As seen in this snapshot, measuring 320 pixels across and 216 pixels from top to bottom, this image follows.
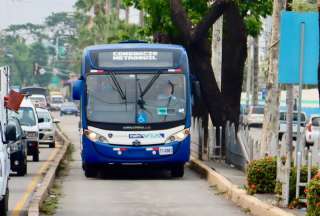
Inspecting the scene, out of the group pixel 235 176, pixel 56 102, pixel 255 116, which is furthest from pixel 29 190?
pixel 56 102

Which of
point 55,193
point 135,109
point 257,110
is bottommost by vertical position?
point 257,110

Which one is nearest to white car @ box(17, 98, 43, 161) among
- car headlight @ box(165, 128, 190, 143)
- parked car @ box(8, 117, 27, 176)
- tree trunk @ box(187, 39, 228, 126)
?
tree trunk @ box(187, 39, 228, 126)

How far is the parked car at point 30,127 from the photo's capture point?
36500mm

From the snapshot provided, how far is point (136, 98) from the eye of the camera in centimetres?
2855

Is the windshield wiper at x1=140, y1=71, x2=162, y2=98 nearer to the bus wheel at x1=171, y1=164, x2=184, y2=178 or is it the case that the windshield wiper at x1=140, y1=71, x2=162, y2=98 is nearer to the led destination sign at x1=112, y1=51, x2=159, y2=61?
the led destination sign at x1=112, y1=51, x2=159, y2=61

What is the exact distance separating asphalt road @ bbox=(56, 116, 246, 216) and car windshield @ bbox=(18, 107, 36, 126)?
264 inches

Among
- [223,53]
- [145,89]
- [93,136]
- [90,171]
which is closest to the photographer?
[93,136]

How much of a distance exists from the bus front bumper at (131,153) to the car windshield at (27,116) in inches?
402

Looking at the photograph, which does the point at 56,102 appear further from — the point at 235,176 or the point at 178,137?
the point at 235,176

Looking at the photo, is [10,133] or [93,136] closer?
[10,133]

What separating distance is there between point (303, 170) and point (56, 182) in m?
10.2

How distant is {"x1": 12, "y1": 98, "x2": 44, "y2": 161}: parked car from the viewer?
36.5 meters

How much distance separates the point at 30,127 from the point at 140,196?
44.7 feet

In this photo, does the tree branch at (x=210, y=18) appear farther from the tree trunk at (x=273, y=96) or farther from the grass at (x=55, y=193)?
the tree trunk at (x=273, y=96)
